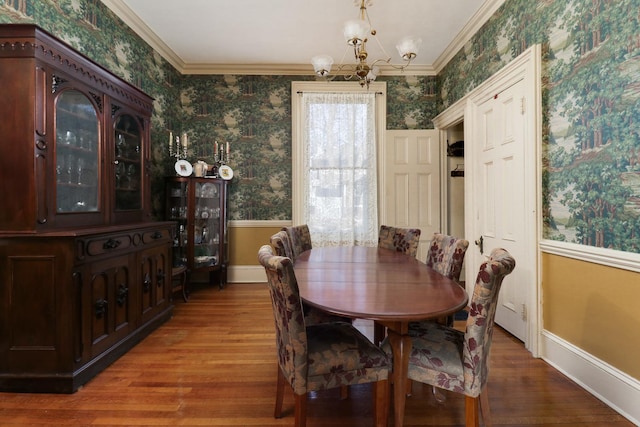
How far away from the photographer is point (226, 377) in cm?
203

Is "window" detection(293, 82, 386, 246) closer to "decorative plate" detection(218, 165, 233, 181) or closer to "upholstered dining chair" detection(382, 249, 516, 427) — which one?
"decorative plate" detection(218, 165, 233, 181)

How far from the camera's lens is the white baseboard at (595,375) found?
5.27ft

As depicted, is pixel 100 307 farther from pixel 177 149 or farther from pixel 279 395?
pixel 177 149

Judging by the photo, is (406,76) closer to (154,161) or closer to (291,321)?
(154,161)

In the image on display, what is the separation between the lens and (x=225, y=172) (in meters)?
4.05

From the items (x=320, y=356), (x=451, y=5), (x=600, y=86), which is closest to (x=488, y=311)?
(x=320, y=356)

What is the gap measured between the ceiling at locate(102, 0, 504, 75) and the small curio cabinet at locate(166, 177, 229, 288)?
5.29 feet

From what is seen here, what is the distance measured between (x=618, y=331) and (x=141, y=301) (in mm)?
3235

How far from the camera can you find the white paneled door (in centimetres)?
407

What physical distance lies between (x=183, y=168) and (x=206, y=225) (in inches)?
29.3

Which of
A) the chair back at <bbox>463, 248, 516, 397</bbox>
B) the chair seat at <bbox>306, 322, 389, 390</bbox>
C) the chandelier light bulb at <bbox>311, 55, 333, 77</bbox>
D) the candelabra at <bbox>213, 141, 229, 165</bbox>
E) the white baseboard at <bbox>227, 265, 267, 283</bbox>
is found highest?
the chandelier light bulb at <bbox>311, 55, 333, 77</bbox>

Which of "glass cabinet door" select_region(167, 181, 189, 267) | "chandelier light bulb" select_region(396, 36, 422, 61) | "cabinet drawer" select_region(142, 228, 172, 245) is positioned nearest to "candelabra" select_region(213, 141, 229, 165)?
"glass cabinet door" select_region(167, 181, 189, 267)

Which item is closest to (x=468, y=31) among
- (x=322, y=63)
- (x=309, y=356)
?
(x=322, y=63)

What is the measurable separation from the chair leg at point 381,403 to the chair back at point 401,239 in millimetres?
1375
